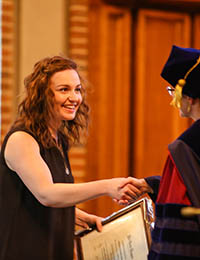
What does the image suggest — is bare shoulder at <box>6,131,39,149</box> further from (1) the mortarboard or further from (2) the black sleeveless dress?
(1) the mortarboard

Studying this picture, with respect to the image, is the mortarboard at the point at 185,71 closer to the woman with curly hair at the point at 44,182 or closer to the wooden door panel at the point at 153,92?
the woman with curly hair at the point at 44,182

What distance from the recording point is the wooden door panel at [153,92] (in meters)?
5.09

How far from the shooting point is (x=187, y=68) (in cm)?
231

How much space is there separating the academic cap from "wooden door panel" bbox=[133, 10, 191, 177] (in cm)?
274

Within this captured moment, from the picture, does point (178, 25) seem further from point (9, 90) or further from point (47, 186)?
point (47, 186)

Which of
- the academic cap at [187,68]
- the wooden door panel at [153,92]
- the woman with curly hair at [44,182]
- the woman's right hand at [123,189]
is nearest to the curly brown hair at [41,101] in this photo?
the woman with curly hair at [44,182]

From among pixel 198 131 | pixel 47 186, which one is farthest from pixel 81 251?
pixel 198 131

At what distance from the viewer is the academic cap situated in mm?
Result: 2279

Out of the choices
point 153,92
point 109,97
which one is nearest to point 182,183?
point 109,97

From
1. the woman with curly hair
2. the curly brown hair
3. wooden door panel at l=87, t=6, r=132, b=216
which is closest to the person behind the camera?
the woman with curly hair

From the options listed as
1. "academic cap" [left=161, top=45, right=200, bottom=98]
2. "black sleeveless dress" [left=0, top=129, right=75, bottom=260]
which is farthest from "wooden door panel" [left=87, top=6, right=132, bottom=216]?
"academic cap" [left=161, top=45, right=200, bottom=98]

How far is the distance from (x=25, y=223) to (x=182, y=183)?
840 mm

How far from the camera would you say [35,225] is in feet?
8.71

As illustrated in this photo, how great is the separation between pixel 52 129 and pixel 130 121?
231 cm
